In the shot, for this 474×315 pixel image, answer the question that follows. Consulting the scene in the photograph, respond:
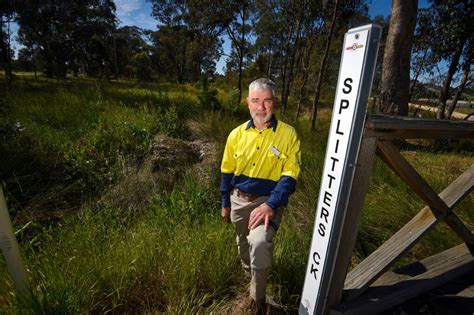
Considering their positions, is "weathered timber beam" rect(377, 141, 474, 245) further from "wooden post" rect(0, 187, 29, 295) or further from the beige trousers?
"wooden post" rect(0, 187, 29, 295)

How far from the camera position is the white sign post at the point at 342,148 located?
1.00m

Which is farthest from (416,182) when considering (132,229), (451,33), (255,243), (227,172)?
(451,33)

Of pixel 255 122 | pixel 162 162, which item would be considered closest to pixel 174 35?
pixel 162 162

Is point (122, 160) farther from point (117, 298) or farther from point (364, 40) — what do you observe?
point (364, 40)

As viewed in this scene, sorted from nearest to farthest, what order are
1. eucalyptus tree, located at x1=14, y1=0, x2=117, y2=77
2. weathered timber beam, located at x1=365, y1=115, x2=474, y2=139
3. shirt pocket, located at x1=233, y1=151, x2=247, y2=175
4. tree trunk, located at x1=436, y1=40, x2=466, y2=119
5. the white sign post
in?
the white sign post
weathered timber beam, located at x1=365, y1=115, x2=474, y2=139
shirt pocket, located at x1=233, y1=151, x2=247, y2=175
tree trunk, located at x1=436, y1=40, x2=466, y2=119
eucalyptus tree, located at x1=14, y1=0, x2=117, y2=77

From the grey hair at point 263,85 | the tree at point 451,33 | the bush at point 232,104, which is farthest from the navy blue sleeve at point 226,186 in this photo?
the tree at point 451,33

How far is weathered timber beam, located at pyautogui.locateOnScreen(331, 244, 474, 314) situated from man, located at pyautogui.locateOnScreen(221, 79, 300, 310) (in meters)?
0.53

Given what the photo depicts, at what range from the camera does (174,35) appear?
3669 cm

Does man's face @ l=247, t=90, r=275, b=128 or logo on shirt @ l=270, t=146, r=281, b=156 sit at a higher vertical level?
man's face @ l=247, t=90, r=275, b=128

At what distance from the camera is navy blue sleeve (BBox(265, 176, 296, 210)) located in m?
1.61

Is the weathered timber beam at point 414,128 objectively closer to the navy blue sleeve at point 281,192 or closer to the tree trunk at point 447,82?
the navy blue sleeve at point 281,192

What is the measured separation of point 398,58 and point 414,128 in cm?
399

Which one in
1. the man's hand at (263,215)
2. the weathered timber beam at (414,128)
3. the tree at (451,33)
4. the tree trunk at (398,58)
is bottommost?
the man's hand at (263,215)

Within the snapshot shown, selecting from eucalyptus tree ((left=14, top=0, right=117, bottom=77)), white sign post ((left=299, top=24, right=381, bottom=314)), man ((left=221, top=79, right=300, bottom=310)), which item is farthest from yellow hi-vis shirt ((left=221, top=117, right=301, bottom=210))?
eucalyptus tree ((left=14, top=0, right=117, bottom=77))
